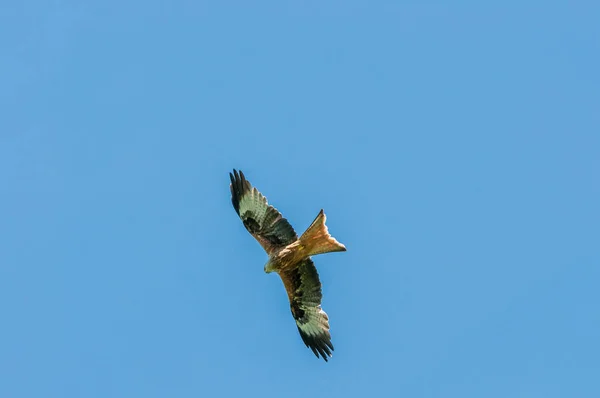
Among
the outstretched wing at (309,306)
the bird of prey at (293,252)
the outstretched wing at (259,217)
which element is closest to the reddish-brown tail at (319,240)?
the bird of prey at (293,252)

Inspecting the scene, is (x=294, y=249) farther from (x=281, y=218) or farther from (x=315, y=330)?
(x=315, y=330)

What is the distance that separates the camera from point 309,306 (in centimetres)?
1416

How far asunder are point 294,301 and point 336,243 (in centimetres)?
201

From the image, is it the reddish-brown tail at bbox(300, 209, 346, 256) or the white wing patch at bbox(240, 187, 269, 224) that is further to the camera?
the white wing patch at bbox(240, 187, 269, 224)

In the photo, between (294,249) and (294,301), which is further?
(294,301)

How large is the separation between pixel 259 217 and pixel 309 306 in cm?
169

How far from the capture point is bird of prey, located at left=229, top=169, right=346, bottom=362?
12.9 metres

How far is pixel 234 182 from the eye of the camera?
13.9m

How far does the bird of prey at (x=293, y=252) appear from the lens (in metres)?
12.9

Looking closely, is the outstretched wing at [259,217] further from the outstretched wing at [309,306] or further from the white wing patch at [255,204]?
the outstretched wing at [309,306]

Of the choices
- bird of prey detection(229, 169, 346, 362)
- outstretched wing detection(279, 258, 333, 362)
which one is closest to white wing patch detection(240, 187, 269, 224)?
bird of prey detection(229, 169, 346, 362)

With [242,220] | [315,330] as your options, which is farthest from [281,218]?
[315,330]

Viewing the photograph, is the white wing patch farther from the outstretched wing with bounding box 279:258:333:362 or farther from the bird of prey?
the outstretched wing with bounding box 279:258:333:362

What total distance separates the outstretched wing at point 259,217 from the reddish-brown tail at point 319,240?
2.09 feet
